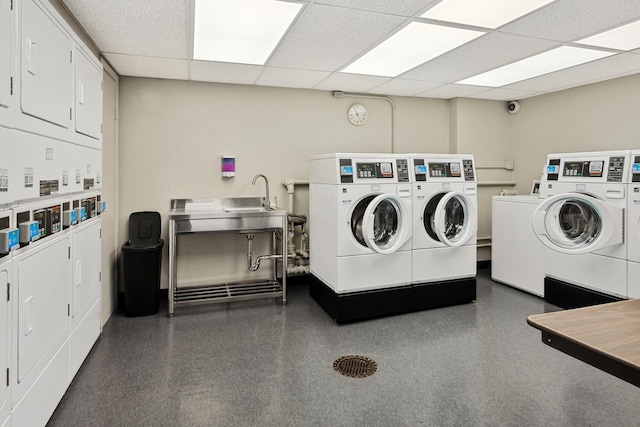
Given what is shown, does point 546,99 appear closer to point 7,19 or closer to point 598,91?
point 598,91

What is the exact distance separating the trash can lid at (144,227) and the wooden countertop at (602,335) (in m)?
3.70

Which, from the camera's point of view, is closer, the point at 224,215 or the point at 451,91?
the point at 224,215

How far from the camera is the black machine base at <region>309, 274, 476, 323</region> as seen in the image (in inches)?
146

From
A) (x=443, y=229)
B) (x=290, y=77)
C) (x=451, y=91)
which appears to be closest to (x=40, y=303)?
(x=290, y=77)

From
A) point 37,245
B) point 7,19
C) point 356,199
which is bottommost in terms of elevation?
point 37,245

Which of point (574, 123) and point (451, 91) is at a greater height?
point (451, 91)

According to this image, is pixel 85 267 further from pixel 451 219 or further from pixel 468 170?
pixel 468 170

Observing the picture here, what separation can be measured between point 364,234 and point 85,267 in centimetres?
224

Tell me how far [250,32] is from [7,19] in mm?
1727

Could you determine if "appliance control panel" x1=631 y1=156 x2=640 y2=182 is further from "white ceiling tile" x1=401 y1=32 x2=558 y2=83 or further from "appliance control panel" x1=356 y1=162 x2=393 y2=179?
"appliance control panel" x1=356 y1=162 x2=393 y2=179

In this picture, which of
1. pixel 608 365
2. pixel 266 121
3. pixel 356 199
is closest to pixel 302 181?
pixel 266 121

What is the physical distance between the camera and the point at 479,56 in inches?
141

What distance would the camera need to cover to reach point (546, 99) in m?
5.15

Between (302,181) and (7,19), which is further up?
(7,19)
